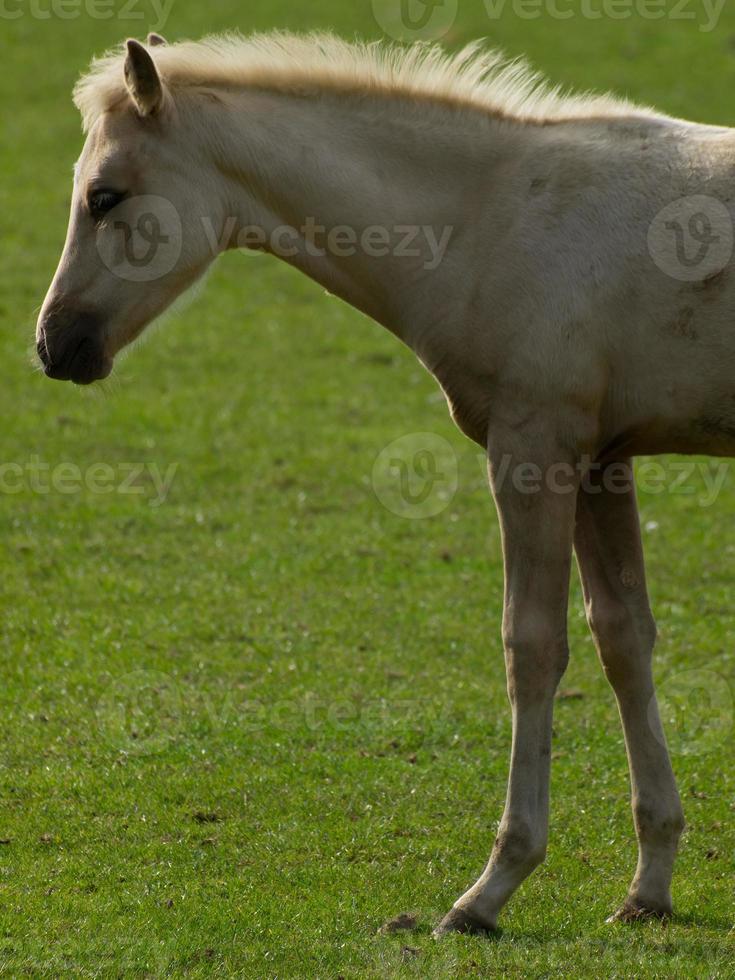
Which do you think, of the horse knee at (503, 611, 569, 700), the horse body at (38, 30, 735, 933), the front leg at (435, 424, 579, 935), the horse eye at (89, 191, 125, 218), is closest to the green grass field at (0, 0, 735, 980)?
the front leg at (435, 424, 579, 935)

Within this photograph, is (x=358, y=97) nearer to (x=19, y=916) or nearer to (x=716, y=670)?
(x=19, y=916)

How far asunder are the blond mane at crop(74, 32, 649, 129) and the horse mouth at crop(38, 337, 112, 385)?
3.01 feet

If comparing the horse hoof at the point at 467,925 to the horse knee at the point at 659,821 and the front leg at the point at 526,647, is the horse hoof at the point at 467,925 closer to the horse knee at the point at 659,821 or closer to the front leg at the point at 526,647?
the front leg at the point at 526,647

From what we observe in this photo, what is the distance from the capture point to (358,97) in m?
5.56

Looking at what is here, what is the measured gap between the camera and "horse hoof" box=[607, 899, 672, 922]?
5.43m

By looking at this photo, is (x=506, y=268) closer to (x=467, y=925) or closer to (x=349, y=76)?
(x=349, y=76)

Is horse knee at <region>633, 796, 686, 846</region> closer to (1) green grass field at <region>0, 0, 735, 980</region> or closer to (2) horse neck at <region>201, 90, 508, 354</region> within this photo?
(1) green grass field at <region>0, 0, 735, 980</region>

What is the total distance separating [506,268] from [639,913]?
2.59 meters

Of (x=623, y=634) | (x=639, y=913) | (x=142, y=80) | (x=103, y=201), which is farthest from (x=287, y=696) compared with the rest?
(x=142, y=80)

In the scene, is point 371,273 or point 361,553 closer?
point 371,273

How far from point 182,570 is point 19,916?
15.8 ft

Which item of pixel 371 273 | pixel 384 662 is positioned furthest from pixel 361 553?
pixel 371 273

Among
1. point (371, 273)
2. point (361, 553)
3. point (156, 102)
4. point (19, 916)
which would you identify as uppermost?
point (156, 102)

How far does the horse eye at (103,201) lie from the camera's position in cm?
543
